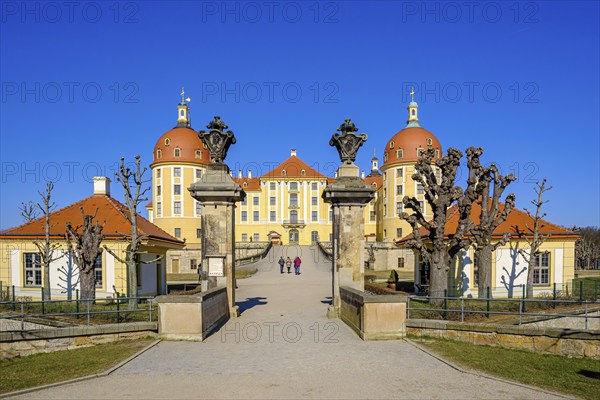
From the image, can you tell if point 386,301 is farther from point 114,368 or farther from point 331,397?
point 114,368

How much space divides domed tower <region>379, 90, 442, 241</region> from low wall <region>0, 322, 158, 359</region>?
151 ft

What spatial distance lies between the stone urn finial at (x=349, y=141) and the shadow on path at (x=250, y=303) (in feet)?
21.1

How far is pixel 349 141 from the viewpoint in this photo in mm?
14148

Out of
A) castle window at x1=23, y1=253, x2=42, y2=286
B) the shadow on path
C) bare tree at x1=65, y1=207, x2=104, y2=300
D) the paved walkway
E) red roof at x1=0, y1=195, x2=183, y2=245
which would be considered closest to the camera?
the paved walkway

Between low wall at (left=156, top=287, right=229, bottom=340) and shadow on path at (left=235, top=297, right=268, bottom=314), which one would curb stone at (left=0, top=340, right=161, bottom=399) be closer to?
low wall at (left=156, top=287, right=229, bottom=340)

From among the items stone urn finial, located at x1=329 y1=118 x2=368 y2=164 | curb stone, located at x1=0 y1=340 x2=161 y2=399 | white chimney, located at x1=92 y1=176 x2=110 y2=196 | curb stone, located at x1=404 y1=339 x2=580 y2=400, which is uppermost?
stone urn finial, located at x1=329 y1=118 x2=368 y2=164

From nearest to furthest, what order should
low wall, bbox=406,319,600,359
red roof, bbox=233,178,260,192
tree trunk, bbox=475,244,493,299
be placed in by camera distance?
low wall, bbox=406,319,600,359 → tree trunk, bbox=475,244,493,299 → red roof, bbox=233,178,260,192

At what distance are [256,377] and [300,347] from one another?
2365 millimetres

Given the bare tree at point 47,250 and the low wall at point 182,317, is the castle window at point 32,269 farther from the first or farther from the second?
the low wall at point 182,317

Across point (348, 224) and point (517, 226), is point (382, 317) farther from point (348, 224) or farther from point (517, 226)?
point (517, 226)

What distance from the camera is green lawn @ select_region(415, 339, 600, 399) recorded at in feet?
27.6

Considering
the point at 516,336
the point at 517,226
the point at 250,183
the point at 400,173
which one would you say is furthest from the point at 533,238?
the point at 250,183

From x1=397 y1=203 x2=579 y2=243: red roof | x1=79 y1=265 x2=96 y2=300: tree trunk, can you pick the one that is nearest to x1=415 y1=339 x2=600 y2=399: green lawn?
x1=397 y1=203 x2=579 y2=243: red roof

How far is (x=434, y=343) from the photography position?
36.0ft
